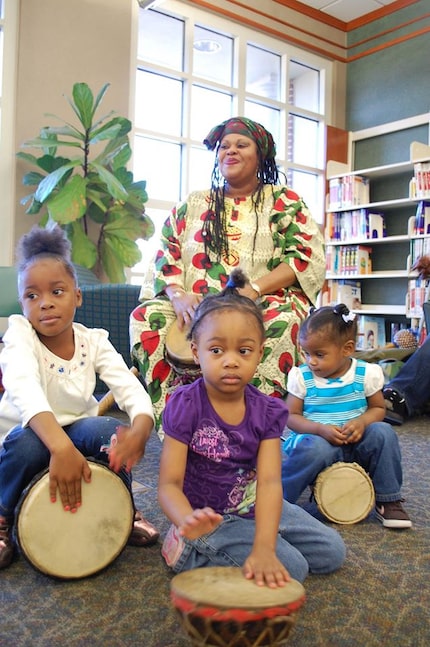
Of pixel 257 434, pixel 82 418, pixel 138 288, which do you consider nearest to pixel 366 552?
pixel 257 434

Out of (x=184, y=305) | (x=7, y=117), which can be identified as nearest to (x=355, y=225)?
(x=7, y=117)

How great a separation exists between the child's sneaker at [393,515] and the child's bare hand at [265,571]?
760 millimetres

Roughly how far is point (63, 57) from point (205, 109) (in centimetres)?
140

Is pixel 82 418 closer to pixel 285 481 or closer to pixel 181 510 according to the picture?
pixel 181 510

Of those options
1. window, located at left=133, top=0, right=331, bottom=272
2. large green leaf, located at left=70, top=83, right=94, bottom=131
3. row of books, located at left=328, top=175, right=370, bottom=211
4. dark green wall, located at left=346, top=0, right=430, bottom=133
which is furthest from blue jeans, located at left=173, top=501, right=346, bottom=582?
dark green wall, located at left=346, top=0, right=430, bottom=133

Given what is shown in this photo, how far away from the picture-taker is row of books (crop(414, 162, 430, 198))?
5078 millimetres

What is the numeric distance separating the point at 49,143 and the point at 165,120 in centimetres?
161

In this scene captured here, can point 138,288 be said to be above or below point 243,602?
above

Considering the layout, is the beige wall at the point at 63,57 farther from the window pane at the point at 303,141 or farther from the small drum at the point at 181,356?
the small drum at the point at 181,356

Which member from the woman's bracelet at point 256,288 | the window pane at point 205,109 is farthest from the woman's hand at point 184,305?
the window pane at point 205,109

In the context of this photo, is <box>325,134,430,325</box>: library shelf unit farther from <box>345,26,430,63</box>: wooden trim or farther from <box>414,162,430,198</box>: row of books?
<box>345,26,430,63</box>: wooden trim

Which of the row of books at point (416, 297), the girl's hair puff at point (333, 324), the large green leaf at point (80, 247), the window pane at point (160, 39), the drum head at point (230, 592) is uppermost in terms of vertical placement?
the window pane at point (160, 39)

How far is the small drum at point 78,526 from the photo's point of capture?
117cm

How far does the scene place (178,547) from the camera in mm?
1247
